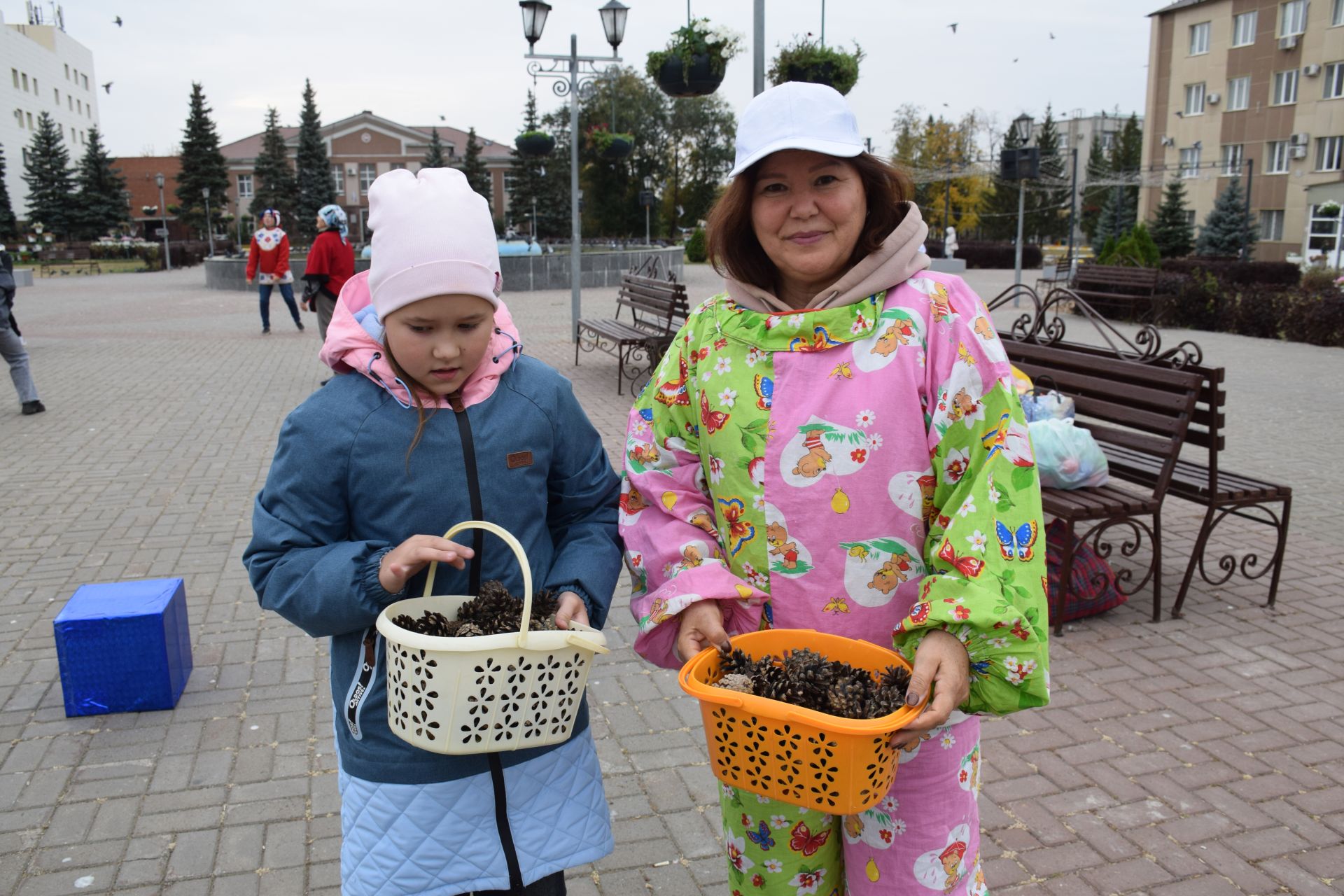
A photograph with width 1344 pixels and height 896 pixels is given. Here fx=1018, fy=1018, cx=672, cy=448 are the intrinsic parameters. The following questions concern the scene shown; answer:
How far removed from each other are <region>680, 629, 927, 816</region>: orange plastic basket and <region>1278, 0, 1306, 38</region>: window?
4850 centimetres

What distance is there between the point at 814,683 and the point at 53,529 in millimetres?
6034

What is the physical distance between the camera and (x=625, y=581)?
218 inches

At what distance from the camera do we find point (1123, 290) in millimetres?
19734

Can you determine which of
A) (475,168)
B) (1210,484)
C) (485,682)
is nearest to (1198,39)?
(475,168)

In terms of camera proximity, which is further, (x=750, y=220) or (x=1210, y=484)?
(x=1210, y=484)

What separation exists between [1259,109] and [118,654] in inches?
1933

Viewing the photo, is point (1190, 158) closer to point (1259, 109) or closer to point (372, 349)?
point (1259, 109)

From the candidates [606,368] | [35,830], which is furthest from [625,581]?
[606,368]

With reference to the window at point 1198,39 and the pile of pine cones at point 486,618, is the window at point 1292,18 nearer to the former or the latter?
the window at point 1198,39

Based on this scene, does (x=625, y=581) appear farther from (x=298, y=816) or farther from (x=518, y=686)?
A: (x=518, y=686)

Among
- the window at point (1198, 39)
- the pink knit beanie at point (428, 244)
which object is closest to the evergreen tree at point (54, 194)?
the window at point (1198, 39)

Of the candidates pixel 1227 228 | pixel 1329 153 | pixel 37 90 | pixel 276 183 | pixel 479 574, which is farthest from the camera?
pixel 37 90

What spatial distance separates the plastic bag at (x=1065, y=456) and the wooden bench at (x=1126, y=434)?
0.20 feet

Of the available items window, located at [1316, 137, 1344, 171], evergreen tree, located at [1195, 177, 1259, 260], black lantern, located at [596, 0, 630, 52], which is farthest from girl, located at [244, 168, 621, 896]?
window, located at [1316, 137, 1344, 171]
